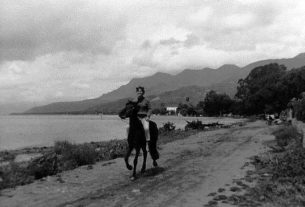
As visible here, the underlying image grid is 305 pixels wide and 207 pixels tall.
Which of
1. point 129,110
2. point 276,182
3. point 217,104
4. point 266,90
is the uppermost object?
point 266,90

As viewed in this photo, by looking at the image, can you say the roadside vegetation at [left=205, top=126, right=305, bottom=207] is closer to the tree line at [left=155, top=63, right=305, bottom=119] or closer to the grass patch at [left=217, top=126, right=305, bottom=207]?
the grass patch at [left=217, top=126, right=305, bottom=207]

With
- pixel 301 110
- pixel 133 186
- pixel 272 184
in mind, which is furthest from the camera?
pixel 301 110

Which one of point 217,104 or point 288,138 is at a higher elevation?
point 217,104

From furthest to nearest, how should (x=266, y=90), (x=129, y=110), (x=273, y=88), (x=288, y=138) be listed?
1. (x=266, y=90)
2. (x=273, y=88)
3. (x=288, y=138)
4. (x=129, y=110)

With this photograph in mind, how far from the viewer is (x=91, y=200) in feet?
26.9

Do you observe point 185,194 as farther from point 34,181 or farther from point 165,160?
point 165,160

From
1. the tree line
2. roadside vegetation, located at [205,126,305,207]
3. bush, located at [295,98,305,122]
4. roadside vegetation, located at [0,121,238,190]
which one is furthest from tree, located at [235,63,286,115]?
roadside vegetation, located at [205,126,305,207]

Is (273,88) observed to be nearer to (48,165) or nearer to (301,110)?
(301,110)

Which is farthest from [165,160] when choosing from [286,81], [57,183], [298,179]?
[286,81]

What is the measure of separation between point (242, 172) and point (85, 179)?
4.41m

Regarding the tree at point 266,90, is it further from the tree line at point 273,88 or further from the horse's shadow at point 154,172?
the horse's shadow at point 154,172

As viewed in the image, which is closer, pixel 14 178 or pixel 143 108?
pixel 143 108

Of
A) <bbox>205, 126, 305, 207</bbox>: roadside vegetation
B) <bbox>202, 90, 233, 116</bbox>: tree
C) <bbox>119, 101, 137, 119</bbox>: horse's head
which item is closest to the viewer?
<bbox>205, 126, 305, 207</bbox>: roadside vegetation

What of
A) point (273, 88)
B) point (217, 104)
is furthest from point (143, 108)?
point (217, 104)
